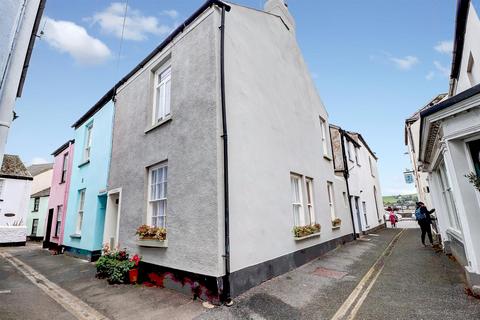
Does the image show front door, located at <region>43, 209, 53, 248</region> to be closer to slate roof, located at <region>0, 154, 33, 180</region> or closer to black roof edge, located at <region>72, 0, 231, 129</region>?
Result: black roof edge, located at <region>72, 0, 231, 129</region>

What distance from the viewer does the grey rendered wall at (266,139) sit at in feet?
20.8

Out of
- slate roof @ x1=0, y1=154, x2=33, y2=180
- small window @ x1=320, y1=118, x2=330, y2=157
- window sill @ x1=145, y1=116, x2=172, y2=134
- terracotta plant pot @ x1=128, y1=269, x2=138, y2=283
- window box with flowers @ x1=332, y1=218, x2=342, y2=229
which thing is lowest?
terracotta plant pot @ x1=128, y1=269, x2=138, y2=283

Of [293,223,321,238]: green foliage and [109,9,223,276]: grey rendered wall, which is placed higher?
[109,9,223,276]: grey rendered wall

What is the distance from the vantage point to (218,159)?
Answer: 5945mm

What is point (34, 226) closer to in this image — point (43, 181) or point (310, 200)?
point (43, 181)

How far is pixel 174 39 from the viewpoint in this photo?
845 centimetres

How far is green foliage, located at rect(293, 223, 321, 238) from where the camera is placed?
826 centimetres

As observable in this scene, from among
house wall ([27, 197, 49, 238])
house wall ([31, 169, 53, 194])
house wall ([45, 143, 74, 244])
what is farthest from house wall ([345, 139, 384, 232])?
house wall ([31, 169, 53, 194])

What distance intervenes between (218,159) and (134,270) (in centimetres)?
443

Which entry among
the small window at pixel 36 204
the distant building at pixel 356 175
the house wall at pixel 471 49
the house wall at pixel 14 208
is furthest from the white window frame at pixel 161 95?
the small window at pixel 36 204

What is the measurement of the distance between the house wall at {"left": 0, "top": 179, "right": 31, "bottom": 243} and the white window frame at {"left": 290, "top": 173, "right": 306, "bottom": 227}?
25420 mm

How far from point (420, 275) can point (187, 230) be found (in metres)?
6.59

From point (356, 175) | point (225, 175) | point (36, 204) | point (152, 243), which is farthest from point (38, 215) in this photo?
point (356, 175)

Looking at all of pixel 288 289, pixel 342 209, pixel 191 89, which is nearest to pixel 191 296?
pixel 288 289
